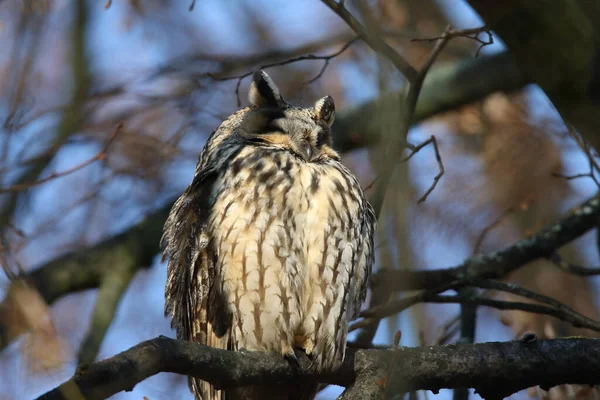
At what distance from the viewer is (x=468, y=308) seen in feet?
12.6

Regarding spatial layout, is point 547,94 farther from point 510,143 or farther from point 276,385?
point 510,143

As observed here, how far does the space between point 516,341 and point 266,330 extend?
93 cm

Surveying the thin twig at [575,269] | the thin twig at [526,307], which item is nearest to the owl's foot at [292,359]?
the thin twig at [526,307]

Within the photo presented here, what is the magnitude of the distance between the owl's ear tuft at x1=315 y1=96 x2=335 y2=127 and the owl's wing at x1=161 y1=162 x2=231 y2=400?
26.6 inches

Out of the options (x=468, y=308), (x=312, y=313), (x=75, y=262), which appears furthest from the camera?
(x=75, y=262)

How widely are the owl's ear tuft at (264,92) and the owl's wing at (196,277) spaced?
1.88 ft

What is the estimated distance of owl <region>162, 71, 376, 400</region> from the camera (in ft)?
10.1

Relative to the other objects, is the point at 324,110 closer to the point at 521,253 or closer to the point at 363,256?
the point at 363,256

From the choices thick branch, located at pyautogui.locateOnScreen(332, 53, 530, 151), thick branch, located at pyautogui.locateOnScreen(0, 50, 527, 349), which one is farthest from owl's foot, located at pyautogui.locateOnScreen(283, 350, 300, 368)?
thick branch, located at pyautogui.locateOnScreen(332, 53, 530, 151)

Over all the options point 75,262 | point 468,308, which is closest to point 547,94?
point 468,308

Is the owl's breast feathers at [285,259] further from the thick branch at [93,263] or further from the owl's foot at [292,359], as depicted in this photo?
the thick branch at [93,263]

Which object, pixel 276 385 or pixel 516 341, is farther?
pixel 276 385

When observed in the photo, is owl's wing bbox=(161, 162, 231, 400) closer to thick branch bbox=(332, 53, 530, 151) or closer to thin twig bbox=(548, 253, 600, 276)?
thin twig bbox=(548, 253, 600, 276)

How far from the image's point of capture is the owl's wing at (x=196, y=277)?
319 centimetres
